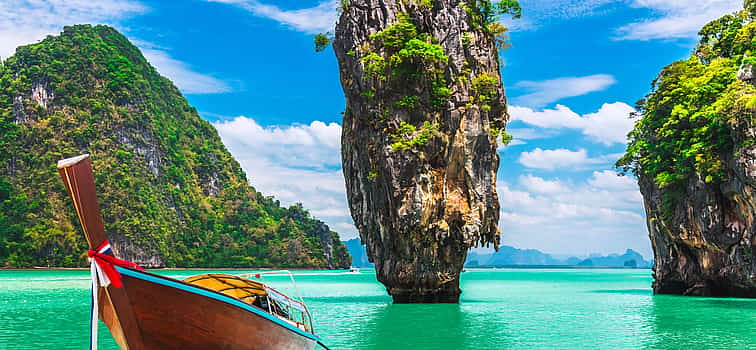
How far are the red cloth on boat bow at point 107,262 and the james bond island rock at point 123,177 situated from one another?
261 feet

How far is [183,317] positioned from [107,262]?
6.00 ft

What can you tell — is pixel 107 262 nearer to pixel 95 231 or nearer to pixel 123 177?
pixel 95 231

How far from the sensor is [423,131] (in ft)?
92.1

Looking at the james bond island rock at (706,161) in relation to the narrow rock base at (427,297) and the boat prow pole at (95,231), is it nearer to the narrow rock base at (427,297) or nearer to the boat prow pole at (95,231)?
the narrow rock base at (427,297)

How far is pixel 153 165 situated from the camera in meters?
113

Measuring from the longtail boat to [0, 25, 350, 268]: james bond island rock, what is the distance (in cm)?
7849

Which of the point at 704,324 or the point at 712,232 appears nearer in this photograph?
the point at 704,324

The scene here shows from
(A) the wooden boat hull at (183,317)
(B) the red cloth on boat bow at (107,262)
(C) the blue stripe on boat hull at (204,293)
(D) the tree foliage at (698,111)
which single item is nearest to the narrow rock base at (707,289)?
(D) the tree foliage at (698,111)

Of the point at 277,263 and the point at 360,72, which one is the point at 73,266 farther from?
the point at 360,72

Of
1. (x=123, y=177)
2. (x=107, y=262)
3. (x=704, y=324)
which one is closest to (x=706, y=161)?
(x=704, y=324)

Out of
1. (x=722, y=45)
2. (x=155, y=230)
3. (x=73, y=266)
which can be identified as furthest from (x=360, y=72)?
(x=155, y=230)

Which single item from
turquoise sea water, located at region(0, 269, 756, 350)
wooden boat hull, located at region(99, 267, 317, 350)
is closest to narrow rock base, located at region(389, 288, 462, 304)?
turquoise sea water, located at region(0, 269, 756, 350)

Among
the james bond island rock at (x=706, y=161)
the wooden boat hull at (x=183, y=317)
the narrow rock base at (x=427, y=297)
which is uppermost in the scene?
the james bond island rock at (x=706, y=161)

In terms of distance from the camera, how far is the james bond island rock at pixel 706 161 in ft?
92.8
